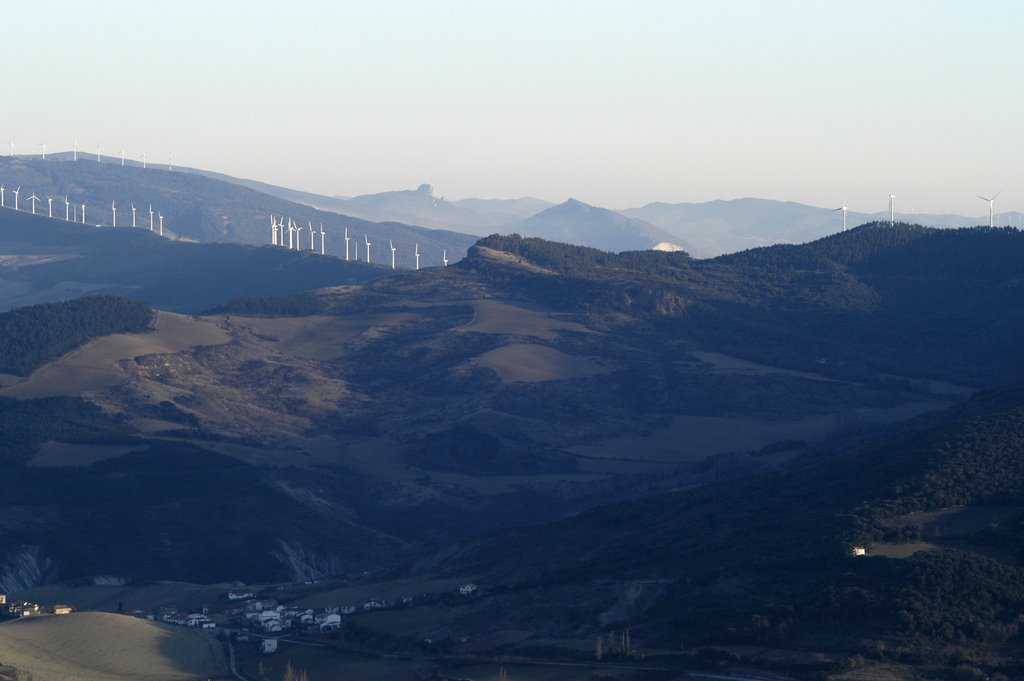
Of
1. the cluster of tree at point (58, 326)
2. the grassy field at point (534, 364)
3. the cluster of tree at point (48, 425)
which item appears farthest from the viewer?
the grassy field at point (534, 364)

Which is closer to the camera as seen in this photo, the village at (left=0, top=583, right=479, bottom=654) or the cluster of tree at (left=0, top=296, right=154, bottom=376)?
the village at (left=0, top=583, right=479, bottom=654)

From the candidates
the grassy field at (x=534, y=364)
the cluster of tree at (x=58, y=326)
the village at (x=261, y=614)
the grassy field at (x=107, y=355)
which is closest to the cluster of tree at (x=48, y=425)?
the grassy field at (x=107, y=355)

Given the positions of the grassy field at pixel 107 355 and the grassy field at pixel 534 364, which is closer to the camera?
the grassy field at pixel 107 355

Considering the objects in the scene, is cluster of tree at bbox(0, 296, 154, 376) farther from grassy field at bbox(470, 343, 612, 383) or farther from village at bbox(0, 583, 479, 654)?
village at bbox(0, 583, 479, 654)

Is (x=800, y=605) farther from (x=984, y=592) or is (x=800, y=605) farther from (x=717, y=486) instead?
(x=717, y=486)

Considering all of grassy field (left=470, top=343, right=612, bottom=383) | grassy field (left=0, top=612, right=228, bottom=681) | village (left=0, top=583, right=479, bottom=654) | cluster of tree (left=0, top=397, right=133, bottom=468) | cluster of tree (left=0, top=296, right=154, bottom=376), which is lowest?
village (left=0, top=583, right=479, bottom=654)

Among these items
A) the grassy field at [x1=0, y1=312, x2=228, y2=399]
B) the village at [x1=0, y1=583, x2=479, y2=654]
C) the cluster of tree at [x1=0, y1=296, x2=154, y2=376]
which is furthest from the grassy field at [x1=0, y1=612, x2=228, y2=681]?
the cluster of tree at [x1=0, y1=296, x2=154, y2=376]

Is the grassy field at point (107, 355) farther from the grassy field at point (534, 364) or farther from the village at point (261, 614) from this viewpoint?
the village at point (261, 614)
